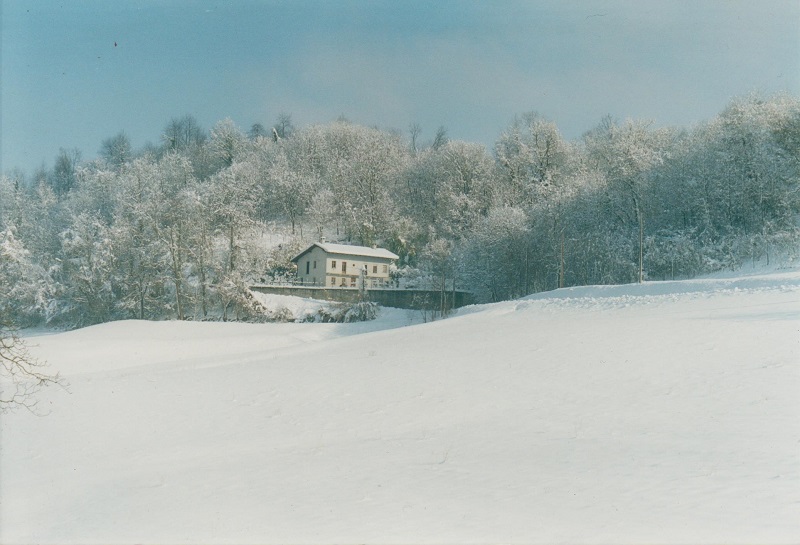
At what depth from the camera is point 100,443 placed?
48.0 ft

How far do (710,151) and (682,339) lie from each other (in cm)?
4062

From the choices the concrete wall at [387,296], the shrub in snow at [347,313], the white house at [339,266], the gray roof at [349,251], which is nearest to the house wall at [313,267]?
the white house at [339,266]

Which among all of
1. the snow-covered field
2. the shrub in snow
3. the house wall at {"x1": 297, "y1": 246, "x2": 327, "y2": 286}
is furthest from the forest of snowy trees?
the snow-covered field

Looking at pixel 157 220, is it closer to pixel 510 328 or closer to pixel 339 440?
pixel 510 328

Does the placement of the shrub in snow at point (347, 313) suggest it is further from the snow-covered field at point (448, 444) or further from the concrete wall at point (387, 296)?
the snow-covered field at point (448, 444)

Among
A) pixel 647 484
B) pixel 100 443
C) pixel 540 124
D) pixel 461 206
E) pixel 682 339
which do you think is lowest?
pixel 100 443

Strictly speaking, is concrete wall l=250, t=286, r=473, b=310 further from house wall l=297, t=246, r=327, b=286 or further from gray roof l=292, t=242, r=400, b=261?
gray roof l=292, t=242, r=400, b=261

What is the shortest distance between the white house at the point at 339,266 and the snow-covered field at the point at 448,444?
124ft

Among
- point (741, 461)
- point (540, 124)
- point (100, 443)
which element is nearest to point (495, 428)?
point (741, 461)

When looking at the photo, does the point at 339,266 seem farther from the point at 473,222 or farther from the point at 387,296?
the point at 473,222

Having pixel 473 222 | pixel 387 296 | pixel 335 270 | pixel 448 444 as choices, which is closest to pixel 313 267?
pixel 335 270

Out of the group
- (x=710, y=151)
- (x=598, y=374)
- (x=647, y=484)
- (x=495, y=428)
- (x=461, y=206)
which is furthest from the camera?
(x=461, y=206)

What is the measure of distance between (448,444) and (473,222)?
5776 centimetres

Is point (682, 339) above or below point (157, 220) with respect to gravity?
below
